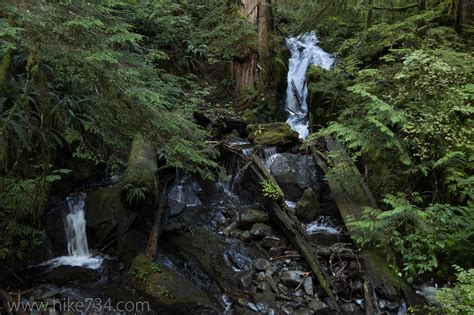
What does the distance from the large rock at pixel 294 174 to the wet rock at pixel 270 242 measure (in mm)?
1675

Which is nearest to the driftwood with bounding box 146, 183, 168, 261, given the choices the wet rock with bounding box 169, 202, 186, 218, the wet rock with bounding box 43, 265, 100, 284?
the wet rock with bounding box 169, 202, 186, 218

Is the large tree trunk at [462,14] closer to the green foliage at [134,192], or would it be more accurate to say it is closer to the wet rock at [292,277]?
the wet rock at [292,277]

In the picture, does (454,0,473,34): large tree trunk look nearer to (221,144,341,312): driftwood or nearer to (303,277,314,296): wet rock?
(221,144,341,312): driftwood

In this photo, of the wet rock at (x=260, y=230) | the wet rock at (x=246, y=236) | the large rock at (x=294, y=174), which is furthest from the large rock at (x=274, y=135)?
the wet rock at (x=246, y=236)

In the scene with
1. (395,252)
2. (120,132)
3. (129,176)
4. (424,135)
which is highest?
(120,132)

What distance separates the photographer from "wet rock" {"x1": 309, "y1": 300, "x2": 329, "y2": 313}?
5.42 metres

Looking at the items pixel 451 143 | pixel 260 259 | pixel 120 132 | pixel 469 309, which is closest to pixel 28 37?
pixel 120 132

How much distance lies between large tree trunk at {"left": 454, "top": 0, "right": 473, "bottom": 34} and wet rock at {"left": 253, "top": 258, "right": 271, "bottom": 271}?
23.1 ft

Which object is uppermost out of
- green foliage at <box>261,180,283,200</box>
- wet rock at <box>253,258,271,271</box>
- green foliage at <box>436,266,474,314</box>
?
green foliage at <box>261,180,283,200</box>

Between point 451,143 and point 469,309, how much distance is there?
2.73 metres

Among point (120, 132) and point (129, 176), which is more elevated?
point (120, 132)

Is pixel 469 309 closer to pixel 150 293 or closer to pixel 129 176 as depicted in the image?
pixel 150 293

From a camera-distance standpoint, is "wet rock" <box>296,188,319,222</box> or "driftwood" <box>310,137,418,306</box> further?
"wet rock" <box>296,188,319,222</box>

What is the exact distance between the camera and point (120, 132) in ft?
16.9
